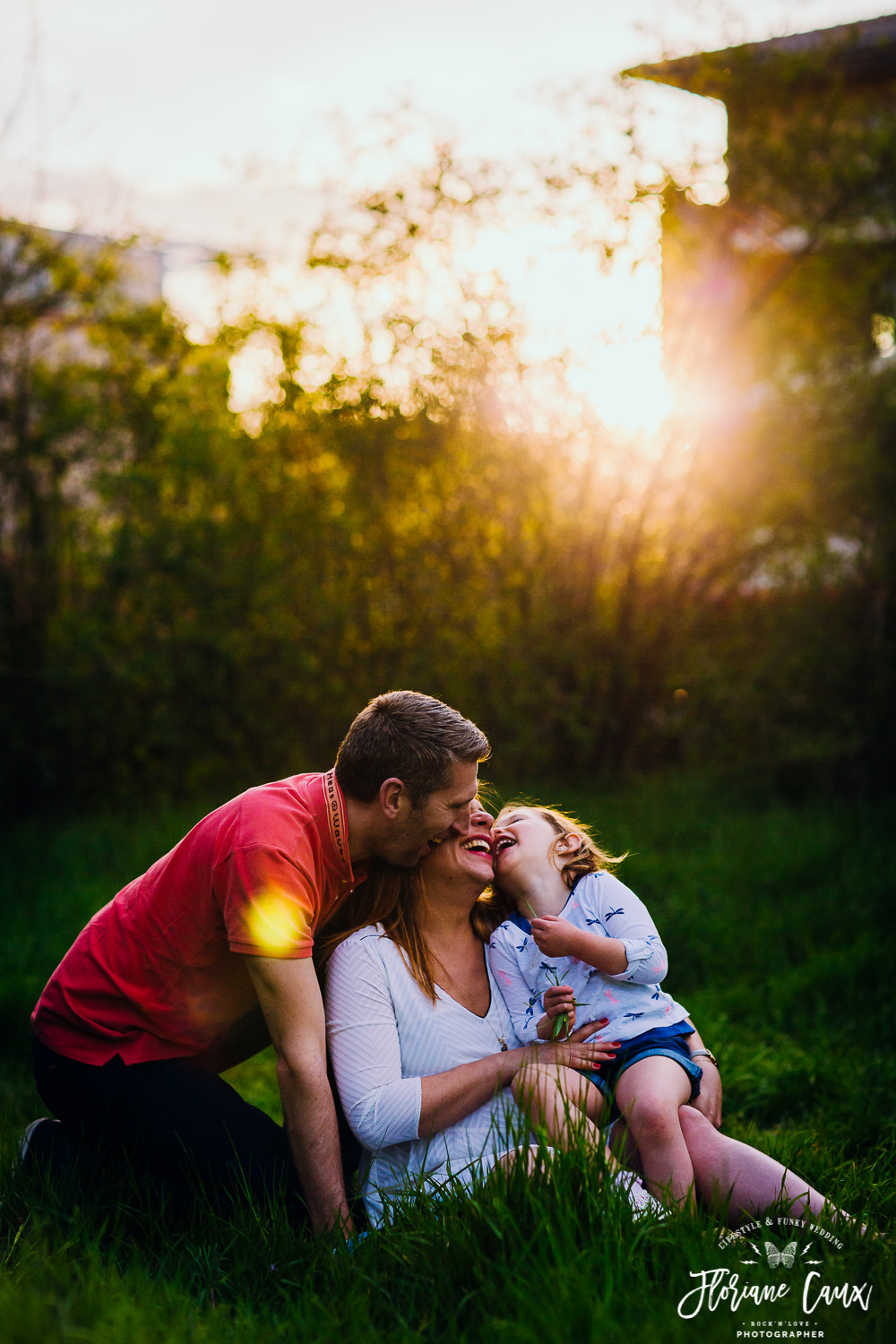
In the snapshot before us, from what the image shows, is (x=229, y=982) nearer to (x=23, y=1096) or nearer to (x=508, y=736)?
(x=23, y=1096)

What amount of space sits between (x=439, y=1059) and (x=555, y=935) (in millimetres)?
429

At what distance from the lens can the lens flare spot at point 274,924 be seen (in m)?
2.65

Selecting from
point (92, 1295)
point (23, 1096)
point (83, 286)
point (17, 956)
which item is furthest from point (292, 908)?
point (83, 286)

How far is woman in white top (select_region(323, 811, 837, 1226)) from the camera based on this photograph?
106 inches

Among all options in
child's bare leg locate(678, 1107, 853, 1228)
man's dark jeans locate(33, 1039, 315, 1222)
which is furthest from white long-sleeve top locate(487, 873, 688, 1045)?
man's dark jeans locate(33, 1039, 315, 1222)

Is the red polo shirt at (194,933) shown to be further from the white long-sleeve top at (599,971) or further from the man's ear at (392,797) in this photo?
the white long-sleeve top at (599,971)

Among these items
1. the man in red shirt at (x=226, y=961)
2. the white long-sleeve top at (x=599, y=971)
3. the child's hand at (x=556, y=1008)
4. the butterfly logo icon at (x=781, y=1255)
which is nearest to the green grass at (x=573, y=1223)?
the butterfly logo icon at (x=781, y=1255)

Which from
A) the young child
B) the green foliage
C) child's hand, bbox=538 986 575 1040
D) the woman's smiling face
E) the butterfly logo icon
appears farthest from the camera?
the green foliage

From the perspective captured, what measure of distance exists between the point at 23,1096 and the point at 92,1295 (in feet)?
8.11

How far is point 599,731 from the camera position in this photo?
982 centimetres

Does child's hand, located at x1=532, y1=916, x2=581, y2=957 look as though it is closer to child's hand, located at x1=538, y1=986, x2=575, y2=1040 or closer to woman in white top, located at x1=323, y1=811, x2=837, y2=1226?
child's hand, located at x1=538, y1=986, x2=575, y2=1040

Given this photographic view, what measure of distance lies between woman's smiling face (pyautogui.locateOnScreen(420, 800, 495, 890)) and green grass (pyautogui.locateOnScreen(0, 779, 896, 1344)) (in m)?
0.79

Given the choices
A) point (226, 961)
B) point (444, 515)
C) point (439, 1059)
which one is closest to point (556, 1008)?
point (439, 1059)

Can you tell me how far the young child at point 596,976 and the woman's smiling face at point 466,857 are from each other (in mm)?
72
